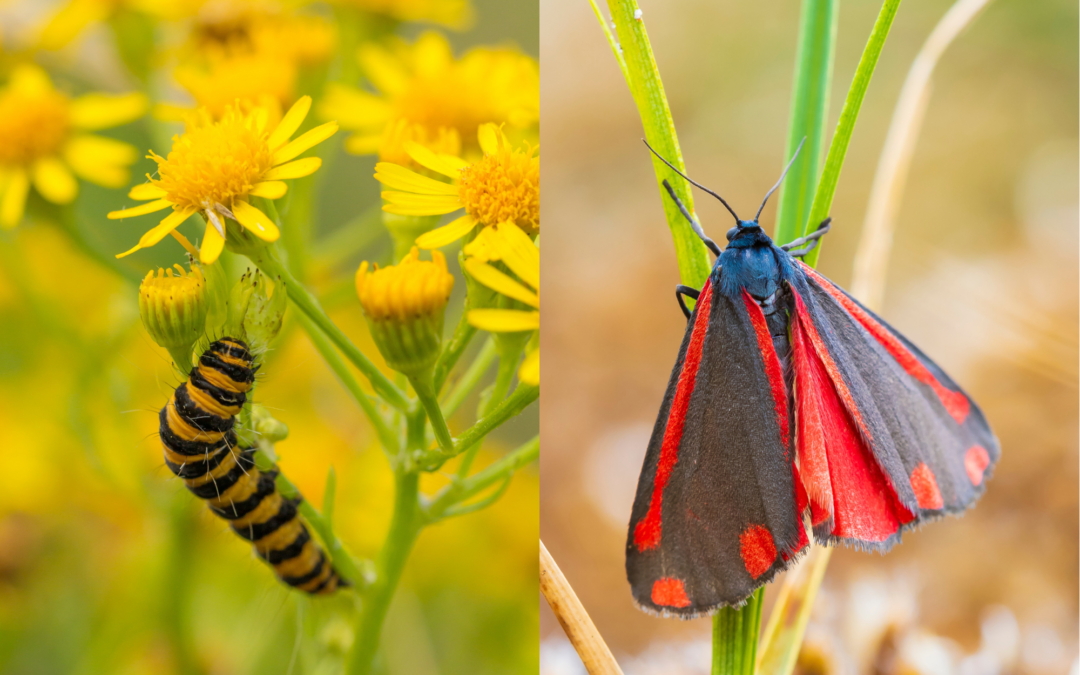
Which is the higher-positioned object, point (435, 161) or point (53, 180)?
point (53, 180)

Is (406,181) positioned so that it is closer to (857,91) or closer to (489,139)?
(489,139)

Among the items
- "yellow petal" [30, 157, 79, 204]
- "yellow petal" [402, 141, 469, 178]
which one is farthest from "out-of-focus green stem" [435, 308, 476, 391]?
"yellow petal" [30, 157, 79, 204]

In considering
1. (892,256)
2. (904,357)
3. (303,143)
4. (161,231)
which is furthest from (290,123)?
(892,256)

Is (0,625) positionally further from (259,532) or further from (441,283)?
(441,283)

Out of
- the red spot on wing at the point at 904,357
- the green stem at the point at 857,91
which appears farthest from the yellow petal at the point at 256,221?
the red spot on wing at the point at 904,357

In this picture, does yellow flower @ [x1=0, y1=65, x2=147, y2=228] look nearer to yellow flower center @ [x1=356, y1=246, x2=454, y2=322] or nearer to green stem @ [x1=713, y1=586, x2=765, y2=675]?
yellow flower center @ [x1=356, y1=246, x2=454, y2=322]

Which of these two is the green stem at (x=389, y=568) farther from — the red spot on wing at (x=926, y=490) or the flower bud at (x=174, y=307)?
the red spot on wing at (x=926, y=490)

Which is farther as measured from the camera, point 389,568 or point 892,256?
point 892,256
